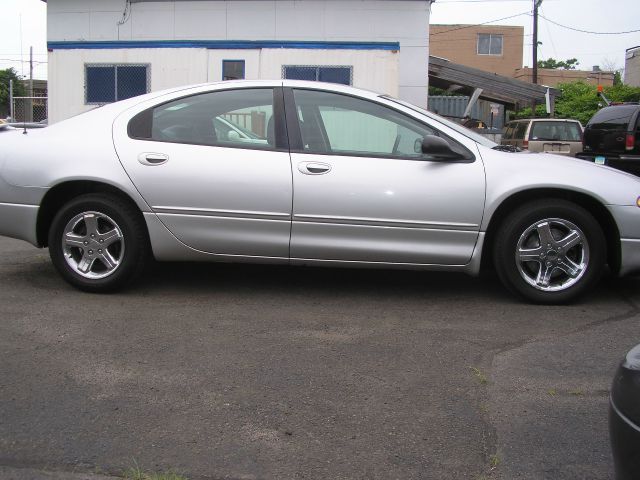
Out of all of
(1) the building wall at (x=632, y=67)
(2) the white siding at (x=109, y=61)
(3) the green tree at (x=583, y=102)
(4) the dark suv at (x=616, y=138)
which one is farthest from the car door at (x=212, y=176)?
(1) the building wall at (x=632, y=67)

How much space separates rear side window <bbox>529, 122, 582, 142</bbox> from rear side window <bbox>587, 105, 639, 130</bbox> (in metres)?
5.66

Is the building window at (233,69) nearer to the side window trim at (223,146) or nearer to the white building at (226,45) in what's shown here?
the white building at (226,45)

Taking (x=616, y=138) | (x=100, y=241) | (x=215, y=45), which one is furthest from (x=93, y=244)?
(x=215, y=45)

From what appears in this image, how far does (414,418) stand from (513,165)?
2336 millimetres

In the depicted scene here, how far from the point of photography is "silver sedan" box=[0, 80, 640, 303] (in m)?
4.73

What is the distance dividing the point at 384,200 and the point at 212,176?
1229 millimetres

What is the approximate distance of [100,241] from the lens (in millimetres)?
4949

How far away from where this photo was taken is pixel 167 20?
45.2 ft

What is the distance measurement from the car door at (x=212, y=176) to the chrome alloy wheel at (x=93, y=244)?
1.29ft

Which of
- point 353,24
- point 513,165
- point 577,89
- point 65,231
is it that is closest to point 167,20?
point 353,24

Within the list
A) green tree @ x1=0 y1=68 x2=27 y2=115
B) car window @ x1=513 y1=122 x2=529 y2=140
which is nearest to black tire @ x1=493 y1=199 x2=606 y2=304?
car window @ x1=513 y1=122 x2=529 y2=140

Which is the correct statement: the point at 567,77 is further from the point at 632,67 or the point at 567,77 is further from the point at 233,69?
the point at 233,69

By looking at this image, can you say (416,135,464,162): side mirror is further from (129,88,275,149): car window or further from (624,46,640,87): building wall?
(624,46,640,87): building wall

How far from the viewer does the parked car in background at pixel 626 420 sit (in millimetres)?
1854
